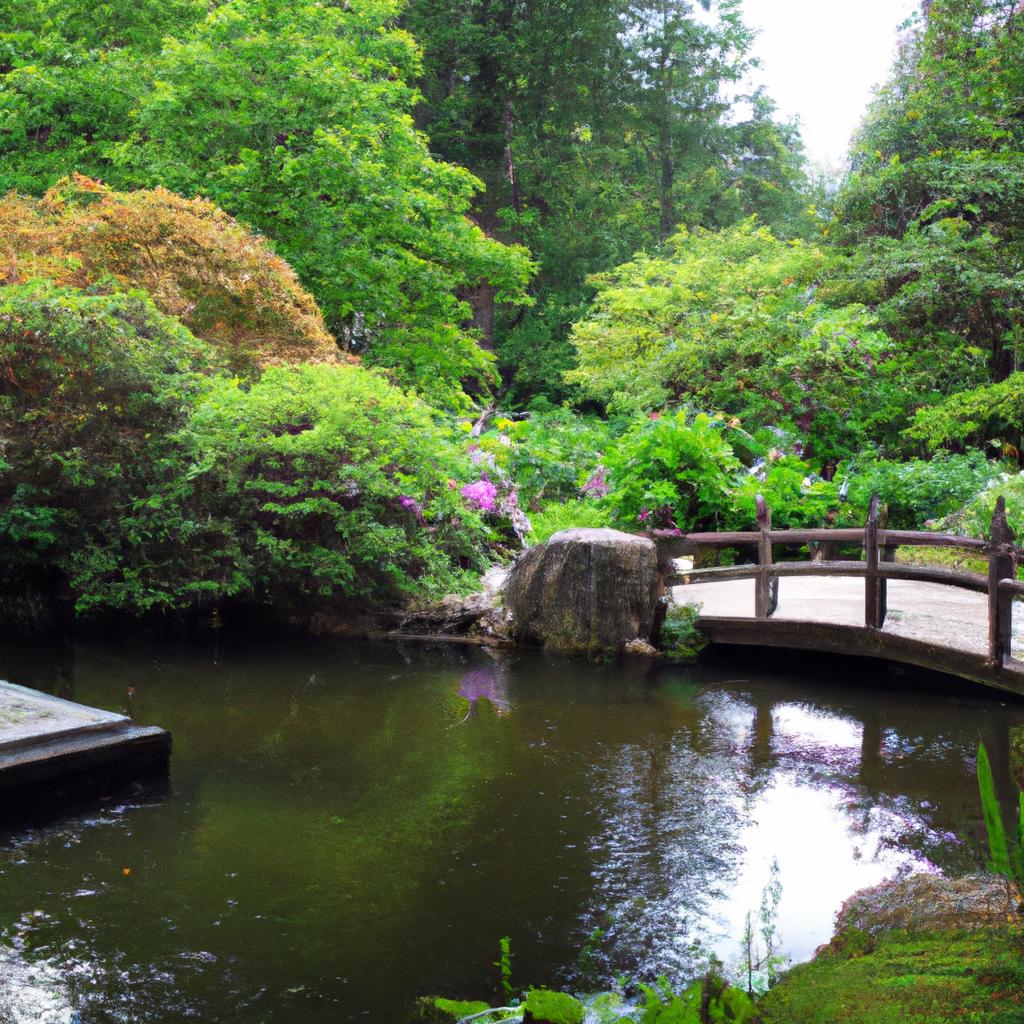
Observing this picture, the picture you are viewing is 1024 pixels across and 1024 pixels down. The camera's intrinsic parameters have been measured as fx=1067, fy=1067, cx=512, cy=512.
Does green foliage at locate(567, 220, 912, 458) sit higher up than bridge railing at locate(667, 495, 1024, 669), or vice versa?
green foliage at locate(567, 220, 912, 458)

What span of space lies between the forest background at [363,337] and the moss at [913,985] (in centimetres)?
784

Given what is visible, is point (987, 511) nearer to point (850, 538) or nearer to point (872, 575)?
point (850, 538)

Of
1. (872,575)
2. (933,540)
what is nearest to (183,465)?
(872,575)

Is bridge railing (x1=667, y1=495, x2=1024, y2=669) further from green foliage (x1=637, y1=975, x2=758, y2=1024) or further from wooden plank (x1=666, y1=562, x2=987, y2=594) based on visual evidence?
green foliage (x1=637, y1=975, x2=758, y2=1024)

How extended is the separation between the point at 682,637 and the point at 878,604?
2188mm

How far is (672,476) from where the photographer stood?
12.4m

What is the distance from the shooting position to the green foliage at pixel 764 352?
15.2 meters

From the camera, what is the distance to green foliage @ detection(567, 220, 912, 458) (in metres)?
15.2

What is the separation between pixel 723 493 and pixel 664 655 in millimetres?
2600

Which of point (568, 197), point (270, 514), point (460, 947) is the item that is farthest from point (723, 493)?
point (568, 197)

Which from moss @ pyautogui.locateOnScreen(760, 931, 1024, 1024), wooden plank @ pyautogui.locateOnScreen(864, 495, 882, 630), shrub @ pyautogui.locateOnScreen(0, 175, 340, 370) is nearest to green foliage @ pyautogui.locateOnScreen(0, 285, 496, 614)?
shrub @ pyautogui.locateOnScreen(0, 175, 340, 370)

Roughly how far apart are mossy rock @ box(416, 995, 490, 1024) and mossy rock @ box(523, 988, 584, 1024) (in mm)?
341

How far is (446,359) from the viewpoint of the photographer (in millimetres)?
17703

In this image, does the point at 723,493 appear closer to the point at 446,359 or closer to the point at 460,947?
the point at 446,359
